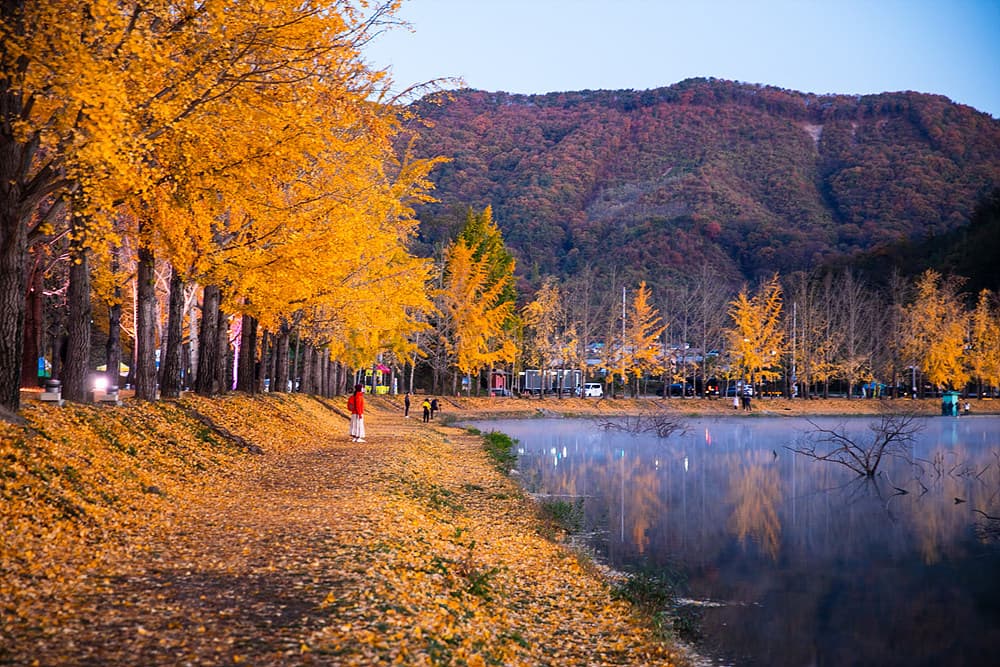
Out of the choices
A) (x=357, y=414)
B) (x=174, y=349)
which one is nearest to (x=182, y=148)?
(x=174, y=349)

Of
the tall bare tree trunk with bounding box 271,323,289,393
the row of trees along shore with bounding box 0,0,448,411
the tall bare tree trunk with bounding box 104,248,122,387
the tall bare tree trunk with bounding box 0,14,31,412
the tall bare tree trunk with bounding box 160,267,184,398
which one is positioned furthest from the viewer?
the tall bare tree trunk with bounding box 271,323,289,393

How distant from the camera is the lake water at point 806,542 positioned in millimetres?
12984

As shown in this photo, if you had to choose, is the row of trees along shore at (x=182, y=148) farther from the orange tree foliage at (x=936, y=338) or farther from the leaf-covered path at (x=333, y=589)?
the orange tree foliage at (x=936, y=338)

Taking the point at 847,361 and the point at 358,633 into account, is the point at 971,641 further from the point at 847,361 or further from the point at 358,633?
the point at 847,361

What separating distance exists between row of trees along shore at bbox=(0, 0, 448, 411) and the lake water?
29.9ft

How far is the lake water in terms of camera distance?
13.0 metres

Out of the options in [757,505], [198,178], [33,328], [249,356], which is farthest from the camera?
[249,356]

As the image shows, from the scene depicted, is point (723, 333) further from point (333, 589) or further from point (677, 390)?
point (333, 589)

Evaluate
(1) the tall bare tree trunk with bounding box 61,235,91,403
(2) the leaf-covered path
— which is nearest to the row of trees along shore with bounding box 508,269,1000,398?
(1) the tall bare tree trunk with bounding box 61,235,91,403

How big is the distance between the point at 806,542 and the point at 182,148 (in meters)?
15.0

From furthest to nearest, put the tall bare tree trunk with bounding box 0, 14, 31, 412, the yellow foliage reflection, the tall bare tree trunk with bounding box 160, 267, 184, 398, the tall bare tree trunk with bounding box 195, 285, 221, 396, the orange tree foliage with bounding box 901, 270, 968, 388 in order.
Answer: the orange tree foliage with bounding box 901, 270, 968, 388
the tall bare tree trunk with bounding box 195, 285, 221, 396
the tall bare tree trunk with bounding box 160, 267, 184, 398
the yellow foliage reflection
the tall bare tree trunk with bounding box 0, 14, 31, 412

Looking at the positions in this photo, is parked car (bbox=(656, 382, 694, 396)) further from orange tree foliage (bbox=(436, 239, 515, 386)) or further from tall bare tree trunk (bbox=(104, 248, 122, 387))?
tall bare tree trunk (bbox=(104, 248, 122, 387))

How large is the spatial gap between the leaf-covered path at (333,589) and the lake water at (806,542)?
2.20 metres

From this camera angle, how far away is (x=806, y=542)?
2016 centimetres
